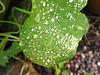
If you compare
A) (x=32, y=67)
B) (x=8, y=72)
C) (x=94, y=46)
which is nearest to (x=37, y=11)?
(x=8, y=72)

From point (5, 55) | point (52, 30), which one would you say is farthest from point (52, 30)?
point (5, 55)

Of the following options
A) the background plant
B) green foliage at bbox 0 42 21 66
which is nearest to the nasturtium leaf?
the background plant

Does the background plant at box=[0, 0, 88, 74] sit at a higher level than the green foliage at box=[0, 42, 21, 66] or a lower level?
higher

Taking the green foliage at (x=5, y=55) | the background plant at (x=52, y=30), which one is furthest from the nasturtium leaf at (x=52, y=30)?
the green foliage at (x=5, y=55)

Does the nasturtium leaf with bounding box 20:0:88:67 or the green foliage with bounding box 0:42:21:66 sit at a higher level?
the nasturtium leaf with bounding box 20:0:88:67

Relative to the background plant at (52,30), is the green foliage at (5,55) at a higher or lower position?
lower

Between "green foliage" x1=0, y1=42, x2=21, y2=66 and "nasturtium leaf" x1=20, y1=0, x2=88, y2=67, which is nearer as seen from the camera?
"nasturtium leaf" x1=20, y1=0, x2=88, y2=67

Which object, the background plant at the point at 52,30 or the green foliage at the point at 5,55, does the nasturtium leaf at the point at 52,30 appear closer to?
the background plant at the point at 52,30

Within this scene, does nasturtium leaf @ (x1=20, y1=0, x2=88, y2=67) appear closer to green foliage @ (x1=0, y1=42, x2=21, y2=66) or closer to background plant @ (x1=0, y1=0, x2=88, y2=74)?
background plant @ (x1=0, y1=0, x2=88, y2=74)
